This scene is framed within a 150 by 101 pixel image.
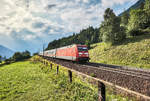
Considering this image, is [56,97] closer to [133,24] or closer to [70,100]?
[70,100]

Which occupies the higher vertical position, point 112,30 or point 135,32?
point 112,30

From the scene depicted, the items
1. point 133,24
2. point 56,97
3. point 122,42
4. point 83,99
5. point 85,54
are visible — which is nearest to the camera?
point 83,99

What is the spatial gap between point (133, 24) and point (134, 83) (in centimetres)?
3239

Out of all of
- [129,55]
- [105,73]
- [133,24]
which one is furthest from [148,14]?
[105,73]

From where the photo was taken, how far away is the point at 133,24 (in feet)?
104

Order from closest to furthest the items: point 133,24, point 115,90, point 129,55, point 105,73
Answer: point 115,90
point 105,73
point 129,55
point 133,24

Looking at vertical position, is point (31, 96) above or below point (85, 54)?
below

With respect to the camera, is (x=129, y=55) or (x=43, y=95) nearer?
(x=43, y=95)

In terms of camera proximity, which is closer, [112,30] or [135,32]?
[112,30]

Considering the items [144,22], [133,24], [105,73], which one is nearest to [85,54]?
[105,73]

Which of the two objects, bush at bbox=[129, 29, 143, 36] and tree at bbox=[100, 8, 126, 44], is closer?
tree at bbox=[100, 8, 126, 44]

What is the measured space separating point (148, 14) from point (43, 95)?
42.9m

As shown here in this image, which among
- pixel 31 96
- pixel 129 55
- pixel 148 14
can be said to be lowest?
pixel 31 96

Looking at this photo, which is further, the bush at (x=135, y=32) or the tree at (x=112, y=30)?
the bush at (x=135, y=32)
